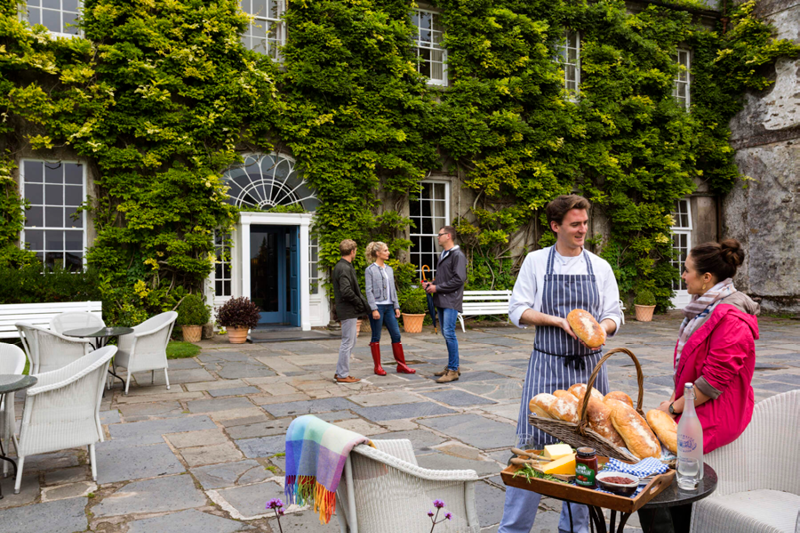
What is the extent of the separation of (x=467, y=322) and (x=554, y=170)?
440cm

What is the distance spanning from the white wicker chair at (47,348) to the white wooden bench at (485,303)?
825cm

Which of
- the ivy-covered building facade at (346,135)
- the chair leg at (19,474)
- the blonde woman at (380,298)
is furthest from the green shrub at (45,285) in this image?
the chair leg at (19,474)

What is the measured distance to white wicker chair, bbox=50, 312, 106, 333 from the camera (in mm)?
7078

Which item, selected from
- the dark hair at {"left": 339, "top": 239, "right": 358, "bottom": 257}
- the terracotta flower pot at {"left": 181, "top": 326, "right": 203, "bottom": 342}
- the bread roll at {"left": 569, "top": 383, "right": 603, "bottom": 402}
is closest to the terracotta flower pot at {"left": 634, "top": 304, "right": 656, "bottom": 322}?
the dark hair at {"left": 339, "top": 239, "right": 358, "bottom": 257}

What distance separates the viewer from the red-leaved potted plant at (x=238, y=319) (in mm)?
10734

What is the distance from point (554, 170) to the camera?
14625mm

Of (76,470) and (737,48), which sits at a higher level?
Result: (737,48)

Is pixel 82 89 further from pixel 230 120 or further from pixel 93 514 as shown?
pixel 93 514

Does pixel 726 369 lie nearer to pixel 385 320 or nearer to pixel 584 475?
pixel 584 475

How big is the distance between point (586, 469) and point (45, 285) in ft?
32.5

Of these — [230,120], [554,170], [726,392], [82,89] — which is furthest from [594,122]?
[726,392]

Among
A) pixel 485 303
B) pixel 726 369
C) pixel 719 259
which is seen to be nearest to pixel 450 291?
pixel 719 259

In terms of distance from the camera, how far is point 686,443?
7.02 ft

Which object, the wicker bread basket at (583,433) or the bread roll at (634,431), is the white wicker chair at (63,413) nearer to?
the wicker bread basket at (583,433)
